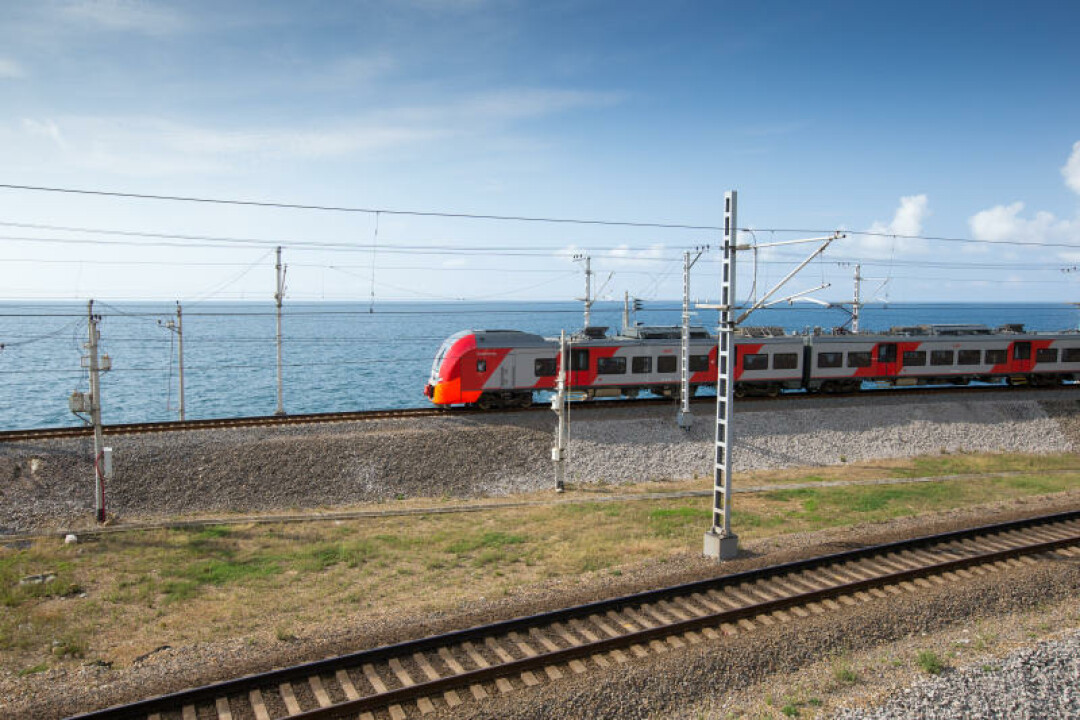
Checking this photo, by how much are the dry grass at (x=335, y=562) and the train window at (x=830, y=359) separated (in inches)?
414

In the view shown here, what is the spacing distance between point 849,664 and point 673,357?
2104cm

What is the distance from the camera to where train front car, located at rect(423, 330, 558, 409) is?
1097 inches

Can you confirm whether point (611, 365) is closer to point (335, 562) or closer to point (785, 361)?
point (785, 361)

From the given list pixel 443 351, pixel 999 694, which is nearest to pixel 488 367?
pixel 443 351

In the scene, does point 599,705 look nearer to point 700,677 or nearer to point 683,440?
point 700,677

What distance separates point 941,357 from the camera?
35594mm

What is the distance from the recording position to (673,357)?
30.8 metres

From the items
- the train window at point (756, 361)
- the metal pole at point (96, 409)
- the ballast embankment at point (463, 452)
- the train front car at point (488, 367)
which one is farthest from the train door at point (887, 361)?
→ the metal pole at point (96, 409)

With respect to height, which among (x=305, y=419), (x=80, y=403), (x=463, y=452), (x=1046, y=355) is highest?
(x=1046, y=355)

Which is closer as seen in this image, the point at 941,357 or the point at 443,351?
the point at 443,351

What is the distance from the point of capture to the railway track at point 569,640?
9242 mm

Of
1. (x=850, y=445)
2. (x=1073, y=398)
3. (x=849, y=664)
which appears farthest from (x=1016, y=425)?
(x=849, y=664)

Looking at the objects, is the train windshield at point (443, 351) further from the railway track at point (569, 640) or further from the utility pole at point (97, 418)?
the railway track at point (569, 640)

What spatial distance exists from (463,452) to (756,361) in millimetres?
15293
